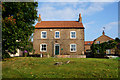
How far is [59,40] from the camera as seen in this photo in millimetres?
30266

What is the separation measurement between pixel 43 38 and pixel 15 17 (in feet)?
40.3

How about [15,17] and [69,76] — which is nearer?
[69,76]

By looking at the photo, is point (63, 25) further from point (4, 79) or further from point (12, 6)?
point (4, 79)

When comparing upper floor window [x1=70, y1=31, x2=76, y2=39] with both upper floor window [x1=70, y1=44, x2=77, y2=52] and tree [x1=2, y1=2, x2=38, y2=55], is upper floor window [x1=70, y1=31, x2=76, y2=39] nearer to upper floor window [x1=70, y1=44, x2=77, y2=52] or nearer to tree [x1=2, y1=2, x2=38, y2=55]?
upper floor window [x1=70, y1=44, x2=77, y2=52]

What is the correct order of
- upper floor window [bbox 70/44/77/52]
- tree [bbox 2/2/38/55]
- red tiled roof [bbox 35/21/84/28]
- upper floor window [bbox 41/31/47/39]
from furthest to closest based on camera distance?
1. red tiled roof [bbox 35/21/84/28]
2. upper floor window [bbox 41/31/47/39]
3. upper floor window [bbox 70/44/77/52]
4. tree [bbox 2/2/38/55]

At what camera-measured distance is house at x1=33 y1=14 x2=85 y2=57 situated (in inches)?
1179

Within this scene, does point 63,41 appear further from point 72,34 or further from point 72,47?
point 72,34

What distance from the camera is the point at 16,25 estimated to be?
18453 millimetres

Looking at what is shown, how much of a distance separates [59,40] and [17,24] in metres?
13.3

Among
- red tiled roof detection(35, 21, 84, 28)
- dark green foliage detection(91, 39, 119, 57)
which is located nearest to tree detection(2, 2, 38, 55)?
red tiled roof detection(35, 21, 84, 28)

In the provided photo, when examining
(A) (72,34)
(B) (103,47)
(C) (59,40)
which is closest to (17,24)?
(C) (59,40)

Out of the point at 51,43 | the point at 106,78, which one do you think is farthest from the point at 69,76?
the point at 51,43

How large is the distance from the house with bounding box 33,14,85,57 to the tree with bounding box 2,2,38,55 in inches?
395

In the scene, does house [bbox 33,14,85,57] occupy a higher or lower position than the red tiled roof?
lower
